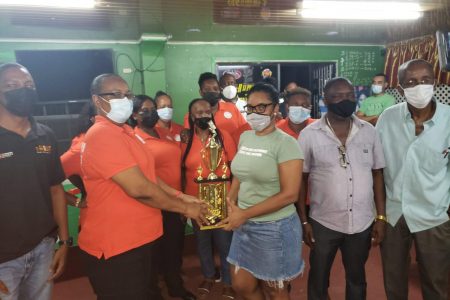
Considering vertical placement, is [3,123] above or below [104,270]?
above

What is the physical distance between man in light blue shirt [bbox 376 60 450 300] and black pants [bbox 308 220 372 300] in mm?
171

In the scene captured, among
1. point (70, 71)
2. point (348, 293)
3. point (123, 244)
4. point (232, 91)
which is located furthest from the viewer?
point (70, 71)

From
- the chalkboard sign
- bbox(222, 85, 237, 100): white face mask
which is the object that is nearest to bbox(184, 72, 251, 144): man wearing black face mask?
bbox(222, 85, 237, 100): white face mask

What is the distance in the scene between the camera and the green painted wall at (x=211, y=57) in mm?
5750

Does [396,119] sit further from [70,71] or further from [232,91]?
[70,71]

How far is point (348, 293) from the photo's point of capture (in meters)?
2.28

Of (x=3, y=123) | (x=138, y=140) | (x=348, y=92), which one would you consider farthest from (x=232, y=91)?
(x=3, y=123)

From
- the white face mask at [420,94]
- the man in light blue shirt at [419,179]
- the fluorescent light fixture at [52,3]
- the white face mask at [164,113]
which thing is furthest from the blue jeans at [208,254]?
the fluorescent light fixture at [52,3]

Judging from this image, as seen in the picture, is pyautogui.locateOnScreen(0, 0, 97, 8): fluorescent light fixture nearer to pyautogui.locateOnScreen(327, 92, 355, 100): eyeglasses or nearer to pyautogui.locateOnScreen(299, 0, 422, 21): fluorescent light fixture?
pyautogui.locateOnScreen(299, 0, 422, 21): fluorescent light fixture

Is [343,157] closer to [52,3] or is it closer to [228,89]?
[228,89]

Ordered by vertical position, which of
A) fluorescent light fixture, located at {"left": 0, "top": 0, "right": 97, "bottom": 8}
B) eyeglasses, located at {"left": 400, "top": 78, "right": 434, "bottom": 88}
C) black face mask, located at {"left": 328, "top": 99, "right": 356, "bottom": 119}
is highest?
fluorescent light fixture, located at {"left": 0, "top": 0, "right": 97, "bottom": 8}

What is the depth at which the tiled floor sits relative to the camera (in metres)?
2.93

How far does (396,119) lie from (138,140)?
156 cm

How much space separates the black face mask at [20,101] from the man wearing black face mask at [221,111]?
5.76 ft
